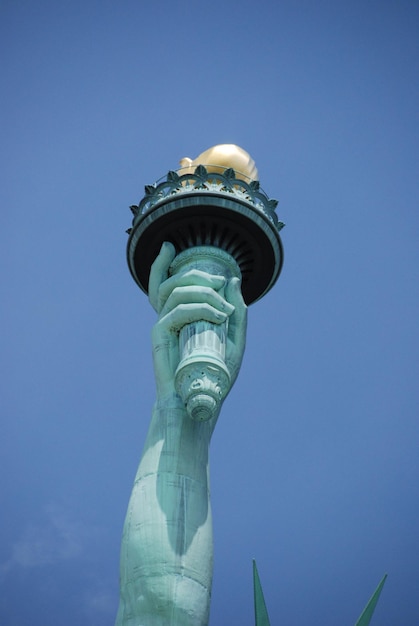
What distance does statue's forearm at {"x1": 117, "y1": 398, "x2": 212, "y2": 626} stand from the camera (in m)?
15.8

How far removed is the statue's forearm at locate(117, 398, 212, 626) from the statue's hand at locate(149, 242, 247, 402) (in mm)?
1022

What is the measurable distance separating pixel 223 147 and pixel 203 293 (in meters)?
5.65

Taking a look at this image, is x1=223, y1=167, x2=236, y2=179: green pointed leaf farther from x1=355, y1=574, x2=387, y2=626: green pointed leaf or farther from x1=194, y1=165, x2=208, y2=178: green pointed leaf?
x1=355, y1=574, x2=387, y2=626: green pointed leaf

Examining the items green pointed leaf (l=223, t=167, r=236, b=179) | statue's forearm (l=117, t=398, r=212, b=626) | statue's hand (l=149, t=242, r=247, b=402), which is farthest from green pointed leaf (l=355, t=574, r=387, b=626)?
green pointed leaf (l=223, t=167, r=236, b=179)

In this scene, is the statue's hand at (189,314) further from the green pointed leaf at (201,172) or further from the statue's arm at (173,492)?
the green pointed leaf at (201,172)

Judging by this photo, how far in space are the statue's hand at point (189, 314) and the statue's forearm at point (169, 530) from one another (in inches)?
40.2

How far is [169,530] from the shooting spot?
1661 centimetres

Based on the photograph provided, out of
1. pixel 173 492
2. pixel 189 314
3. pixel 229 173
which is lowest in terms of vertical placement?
pixel 173 492

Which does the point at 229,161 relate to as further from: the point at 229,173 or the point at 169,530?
the point at 169,530

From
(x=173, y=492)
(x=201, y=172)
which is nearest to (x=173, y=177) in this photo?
(x=201, y=172)

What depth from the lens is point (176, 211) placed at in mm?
21953

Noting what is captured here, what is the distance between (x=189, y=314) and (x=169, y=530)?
4925 mm

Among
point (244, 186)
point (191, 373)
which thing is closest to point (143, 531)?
point (191, 373)

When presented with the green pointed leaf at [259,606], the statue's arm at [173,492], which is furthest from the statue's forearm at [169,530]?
the green pointed leaf at [259,606]
